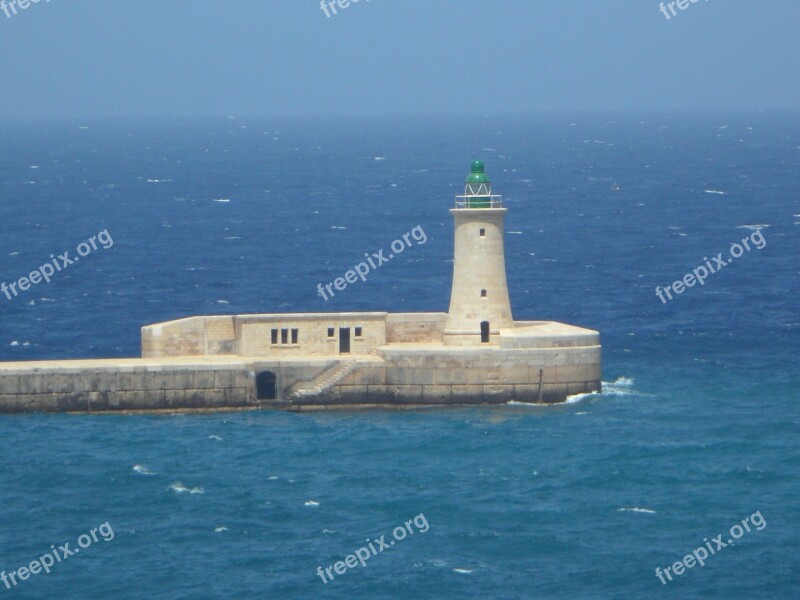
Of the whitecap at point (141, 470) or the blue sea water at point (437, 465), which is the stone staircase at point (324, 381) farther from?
the whitecap at point (141, 470)

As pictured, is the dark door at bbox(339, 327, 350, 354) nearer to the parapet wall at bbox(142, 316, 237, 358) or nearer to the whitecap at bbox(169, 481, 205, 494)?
the parapet wall at bbox(142, 316, 237, 358)

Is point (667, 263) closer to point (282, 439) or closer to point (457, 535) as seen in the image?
point (282, 439)

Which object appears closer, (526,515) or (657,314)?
(526,515)

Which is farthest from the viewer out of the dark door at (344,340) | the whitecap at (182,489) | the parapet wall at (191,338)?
the dark door at (344,340)

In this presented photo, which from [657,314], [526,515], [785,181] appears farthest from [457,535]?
[785,181]

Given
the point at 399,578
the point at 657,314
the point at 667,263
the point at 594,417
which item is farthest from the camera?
the point at 667,263

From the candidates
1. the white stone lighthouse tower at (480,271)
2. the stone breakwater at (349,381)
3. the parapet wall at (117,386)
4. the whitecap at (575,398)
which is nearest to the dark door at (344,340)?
the stone breakwater at (349,381)
